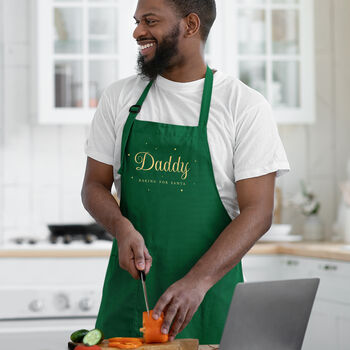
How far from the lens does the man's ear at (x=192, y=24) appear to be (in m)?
1.65

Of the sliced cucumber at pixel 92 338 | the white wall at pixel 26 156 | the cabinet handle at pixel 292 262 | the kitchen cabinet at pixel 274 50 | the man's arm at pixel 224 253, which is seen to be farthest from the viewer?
the white wall at pixel 26 156

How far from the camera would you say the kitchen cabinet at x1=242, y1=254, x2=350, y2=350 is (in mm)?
2748

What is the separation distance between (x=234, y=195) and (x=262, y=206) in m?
0.12

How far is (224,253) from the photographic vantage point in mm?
1480

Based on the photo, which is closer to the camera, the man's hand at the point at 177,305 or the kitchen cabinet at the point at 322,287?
the man's hand at the point at 177,305

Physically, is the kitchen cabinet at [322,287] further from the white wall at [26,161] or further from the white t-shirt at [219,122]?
the white t-shirt at [219,122]

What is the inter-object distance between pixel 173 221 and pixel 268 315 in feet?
1.71

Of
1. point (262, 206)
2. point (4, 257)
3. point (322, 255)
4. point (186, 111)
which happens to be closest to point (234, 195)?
point (262, 206)

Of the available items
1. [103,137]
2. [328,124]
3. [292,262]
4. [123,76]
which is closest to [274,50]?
[328,124]

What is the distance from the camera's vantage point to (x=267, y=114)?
1633mm

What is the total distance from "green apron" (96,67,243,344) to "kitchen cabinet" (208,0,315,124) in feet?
5.98

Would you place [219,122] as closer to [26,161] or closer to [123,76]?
[123,76]

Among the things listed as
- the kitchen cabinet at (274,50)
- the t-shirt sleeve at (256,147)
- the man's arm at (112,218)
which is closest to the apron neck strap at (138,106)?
the man's arm at (112,218)

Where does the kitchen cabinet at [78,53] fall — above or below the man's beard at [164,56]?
above
